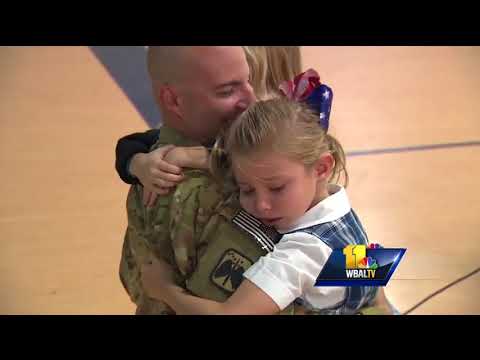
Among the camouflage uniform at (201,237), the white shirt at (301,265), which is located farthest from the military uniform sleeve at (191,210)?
the white shirt at (301,265)

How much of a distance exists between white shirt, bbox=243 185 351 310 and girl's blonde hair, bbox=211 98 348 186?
0.08m

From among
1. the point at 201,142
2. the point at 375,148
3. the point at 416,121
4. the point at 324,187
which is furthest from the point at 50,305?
the point at 416,121

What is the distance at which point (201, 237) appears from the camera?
46.0 inches

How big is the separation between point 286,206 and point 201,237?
14 centimetres

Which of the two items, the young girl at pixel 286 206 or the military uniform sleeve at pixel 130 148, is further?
the military uniform sleeve at pixel 130 148

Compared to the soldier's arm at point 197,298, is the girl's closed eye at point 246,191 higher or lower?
higher

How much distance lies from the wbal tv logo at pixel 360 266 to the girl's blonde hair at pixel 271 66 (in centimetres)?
28

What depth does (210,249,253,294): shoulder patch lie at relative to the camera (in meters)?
1.14

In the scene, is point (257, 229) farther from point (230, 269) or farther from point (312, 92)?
point (312, 92)

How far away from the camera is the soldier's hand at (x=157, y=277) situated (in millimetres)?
1183

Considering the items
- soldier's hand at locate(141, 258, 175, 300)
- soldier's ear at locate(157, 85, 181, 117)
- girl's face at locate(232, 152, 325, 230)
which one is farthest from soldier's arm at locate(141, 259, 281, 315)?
soldier's ear at locate(157, 85, 181, 117)

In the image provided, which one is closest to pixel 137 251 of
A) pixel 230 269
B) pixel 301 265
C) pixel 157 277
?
pixel 157 277

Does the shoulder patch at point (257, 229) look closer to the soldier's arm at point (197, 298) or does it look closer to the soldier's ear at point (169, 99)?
the soldier's arm at point (197, 298)

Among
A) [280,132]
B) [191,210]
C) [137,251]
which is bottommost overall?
[137,251]
